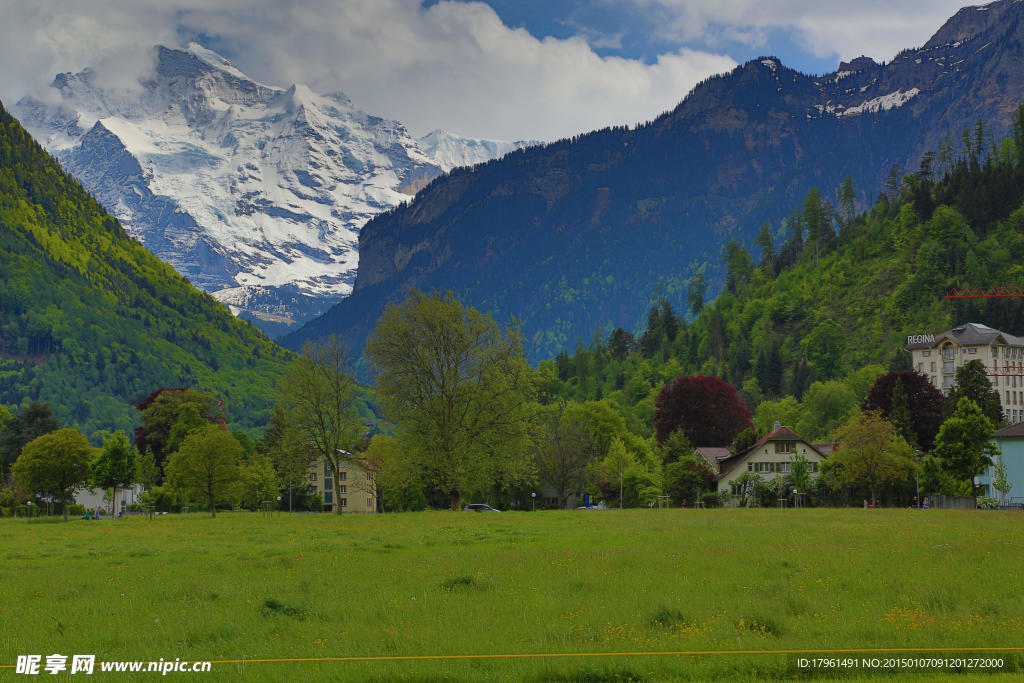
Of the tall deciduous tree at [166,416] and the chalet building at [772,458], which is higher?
the tall deciduous tree at [166,416]

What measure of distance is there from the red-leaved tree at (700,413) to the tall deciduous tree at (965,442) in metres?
63.5

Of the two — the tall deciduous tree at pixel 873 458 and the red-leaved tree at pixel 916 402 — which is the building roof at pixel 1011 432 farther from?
the red-leaved tree at pixel 916 402

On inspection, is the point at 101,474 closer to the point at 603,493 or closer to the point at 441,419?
the point at 441,419

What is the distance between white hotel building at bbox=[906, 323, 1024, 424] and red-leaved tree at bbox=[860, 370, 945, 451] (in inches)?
2039

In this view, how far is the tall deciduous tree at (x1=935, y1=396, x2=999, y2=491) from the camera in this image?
79188 millimetres

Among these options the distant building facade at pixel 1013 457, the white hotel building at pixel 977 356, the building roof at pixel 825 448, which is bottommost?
the distant building facade at pixel 1013 457

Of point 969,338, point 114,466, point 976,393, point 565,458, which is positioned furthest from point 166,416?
point 969,338

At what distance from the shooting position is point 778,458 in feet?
384

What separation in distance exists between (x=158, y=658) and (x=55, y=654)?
2.29 metres

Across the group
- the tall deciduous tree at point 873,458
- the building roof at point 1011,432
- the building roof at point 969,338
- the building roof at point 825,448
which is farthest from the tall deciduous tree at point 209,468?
the building roof at point 969,338

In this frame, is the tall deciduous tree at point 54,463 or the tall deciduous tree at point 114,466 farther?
the tall deciduous tree at point 114,466

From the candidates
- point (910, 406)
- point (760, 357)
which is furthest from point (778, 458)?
point (760, 357)

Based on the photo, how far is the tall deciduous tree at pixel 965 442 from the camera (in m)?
79.2

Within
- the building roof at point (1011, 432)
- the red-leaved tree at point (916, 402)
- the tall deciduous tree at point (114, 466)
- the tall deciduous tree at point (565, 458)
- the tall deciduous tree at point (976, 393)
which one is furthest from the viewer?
the red-leaved tree at point (916, 402)
